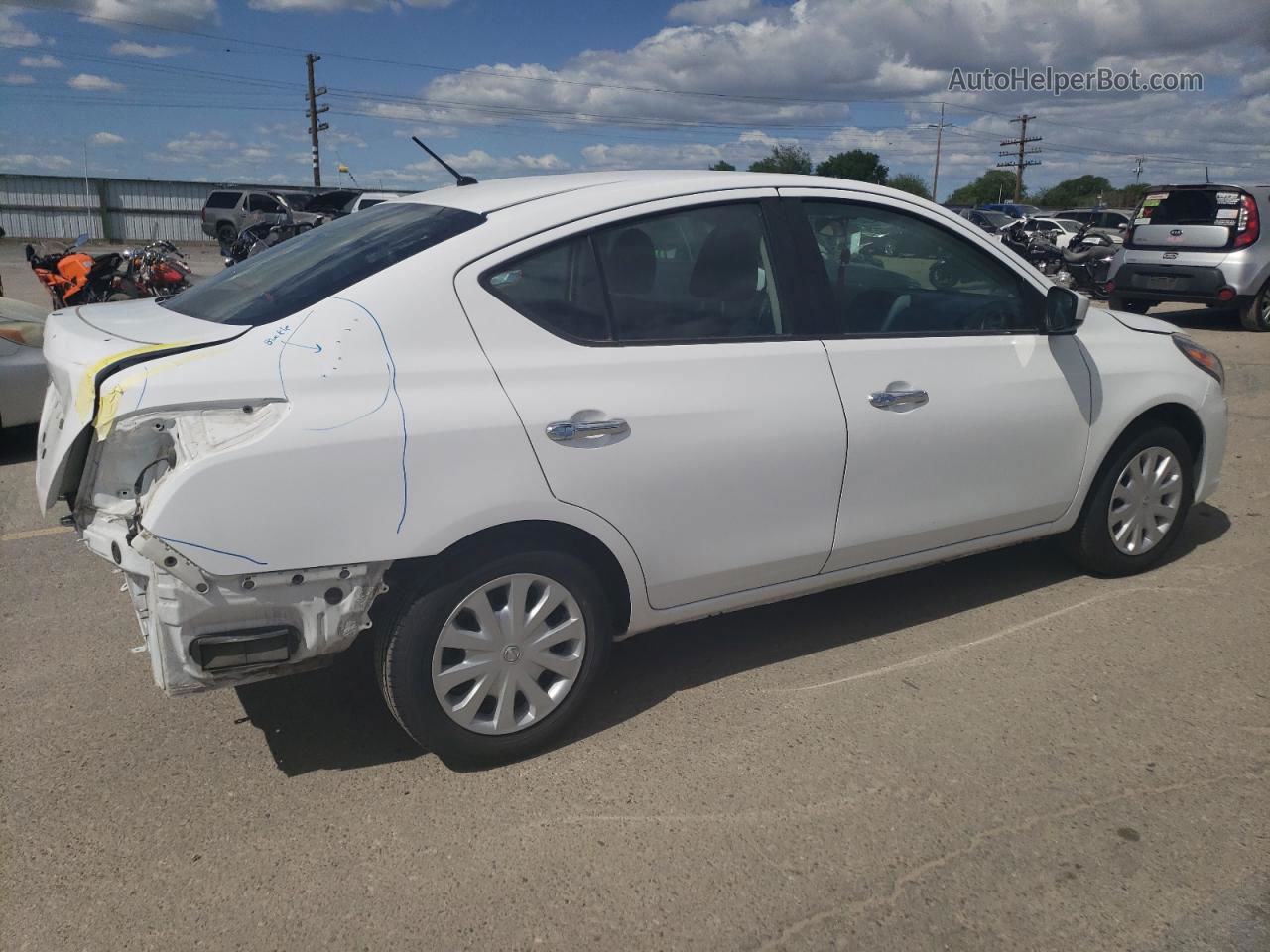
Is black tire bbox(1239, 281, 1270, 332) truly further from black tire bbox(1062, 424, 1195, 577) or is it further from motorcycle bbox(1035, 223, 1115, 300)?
black tire bbox(1062, 424, 1195, 577)

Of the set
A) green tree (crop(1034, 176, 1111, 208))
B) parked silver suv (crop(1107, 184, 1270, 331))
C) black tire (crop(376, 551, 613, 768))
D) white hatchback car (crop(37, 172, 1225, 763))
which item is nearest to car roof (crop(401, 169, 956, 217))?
white hatchback car (crop(37, 172, 1225, 763))

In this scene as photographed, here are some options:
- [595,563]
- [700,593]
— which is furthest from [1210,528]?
[595,563]

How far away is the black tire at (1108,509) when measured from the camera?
4359 millimetres

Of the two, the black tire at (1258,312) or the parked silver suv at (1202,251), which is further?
the black tire at (1258,312)

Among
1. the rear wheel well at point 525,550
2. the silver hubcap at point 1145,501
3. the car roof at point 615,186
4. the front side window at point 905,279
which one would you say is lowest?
the silver hubcap at point 1145,501

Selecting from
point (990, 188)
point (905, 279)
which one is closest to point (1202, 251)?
point (905, 279)

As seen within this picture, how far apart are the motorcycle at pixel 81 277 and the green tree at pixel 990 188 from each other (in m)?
92.1

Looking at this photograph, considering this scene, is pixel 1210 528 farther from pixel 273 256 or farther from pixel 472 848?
pixel 273 256

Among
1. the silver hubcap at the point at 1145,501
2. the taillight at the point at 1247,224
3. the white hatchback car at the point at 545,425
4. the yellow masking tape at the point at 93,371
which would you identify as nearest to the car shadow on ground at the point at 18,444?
the white hatchback car at the point at 545,425

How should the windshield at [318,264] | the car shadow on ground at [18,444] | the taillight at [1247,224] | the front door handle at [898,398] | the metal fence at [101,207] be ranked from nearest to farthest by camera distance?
the windshield at [318,264] < the front door handle at [898,398] < the car shadow on ground at [18,444] < the taillight at [1247,224] < the metal fence at [101,207]

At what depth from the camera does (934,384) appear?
3.71 m

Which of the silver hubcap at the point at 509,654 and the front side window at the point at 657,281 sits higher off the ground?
the front side window at the point at 657,281

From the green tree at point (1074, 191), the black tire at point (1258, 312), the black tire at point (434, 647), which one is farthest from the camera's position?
the green tree at point (1074, 191)

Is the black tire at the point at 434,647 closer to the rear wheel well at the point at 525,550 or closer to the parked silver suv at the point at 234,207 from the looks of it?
the rear wheel well at the point at 525,550
